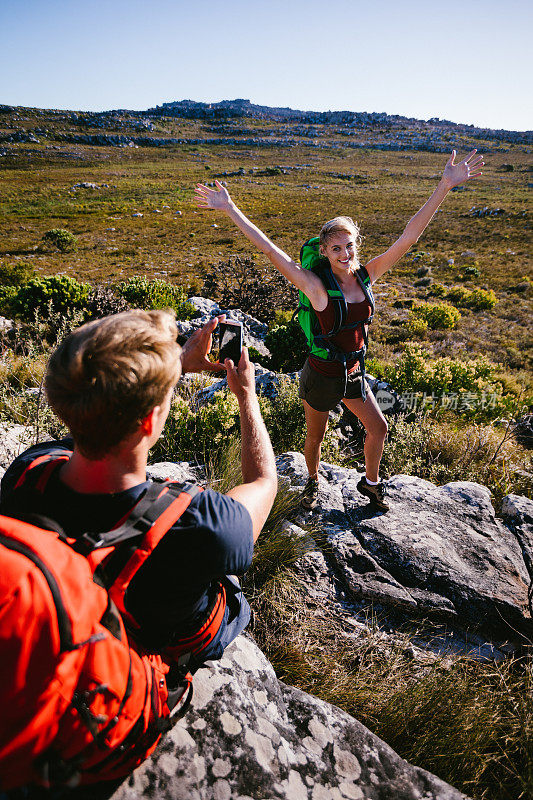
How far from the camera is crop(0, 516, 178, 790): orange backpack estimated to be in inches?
25.4

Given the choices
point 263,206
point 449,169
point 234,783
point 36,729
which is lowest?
point 234,783

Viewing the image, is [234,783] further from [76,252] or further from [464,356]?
[76,252]

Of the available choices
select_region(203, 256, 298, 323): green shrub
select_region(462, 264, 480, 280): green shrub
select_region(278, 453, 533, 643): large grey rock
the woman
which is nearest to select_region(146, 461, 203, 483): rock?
select_region(278, 453, 533, 643): large grey rock

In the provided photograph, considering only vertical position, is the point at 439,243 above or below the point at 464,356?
above

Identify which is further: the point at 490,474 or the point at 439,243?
the point at 439,243

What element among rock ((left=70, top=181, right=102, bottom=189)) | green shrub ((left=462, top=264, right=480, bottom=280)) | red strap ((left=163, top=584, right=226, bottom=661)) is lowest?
red strap ((left=163, top=584, right=226, bottom=661))

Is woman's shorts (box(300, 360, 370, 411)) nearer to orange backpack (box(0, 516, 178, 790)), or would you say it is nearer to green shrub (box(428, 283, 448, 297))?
orange backpack (box(0, 516, 178, 790))

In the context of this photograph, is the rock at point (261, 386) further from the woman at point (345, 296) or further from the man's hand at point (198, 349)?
the man's hand at point (198, 349)

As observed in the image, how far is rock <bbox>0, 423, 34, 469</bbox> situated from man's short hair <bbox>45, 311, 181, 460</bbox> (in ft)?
7.44

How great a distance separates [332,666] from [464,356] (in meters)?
10.6

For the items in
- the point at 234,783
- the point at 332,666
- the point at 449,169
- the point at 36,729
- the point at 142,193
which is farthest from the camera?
the point at 142,193

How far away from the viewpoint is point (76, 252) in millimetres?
20938

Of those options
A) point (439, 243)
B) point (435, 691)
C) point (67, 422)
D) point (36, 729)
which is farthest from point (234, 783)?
point (439, 243)

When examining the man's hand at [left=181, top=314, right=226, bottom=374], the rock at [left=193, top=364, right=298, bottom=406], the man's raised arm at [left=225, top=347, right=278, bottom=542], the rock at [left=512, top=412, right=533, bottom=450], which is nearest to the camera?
the man's raised arm at [left=225, top=347, right=278, bottom=542]
